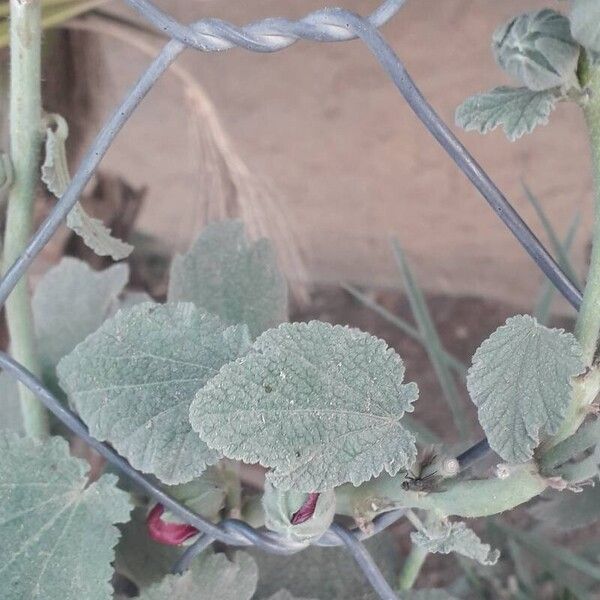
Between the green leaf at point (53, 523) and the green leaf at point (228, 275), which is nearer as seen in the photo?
the green leaf at point (53, 523)

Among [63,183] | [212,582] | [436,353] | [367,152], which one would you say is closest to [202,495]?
[212,582]

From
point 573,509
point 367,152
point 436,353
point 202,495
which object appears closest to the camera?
point 202,495

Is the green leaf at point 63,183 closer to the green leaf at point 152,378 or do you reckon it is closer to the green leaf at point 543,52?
the green leaf at point 152,378

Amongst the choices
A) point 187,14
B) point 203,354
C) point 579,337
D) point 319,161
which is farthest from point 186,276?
point 319,161

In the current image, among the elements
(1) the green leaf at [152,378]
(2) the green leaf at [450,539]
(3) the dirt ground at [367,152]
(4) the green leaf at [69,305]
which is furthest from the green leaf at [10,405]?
(3) the dirt ground at [367,152]

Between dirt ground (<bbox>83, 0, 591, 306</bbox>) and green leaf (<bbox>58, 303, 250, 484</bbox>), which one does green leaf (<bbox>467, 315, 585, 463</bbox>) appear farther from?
dirt ground (<bbox>83, 0, 591, 306</bbox>)

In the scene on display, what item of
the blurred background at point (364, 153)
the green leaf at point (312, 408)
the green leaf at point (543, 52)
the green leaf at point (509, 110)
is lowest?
the blurred background at point (364, 153)

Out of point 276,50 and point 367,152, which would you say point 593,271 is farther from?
point 367,152
